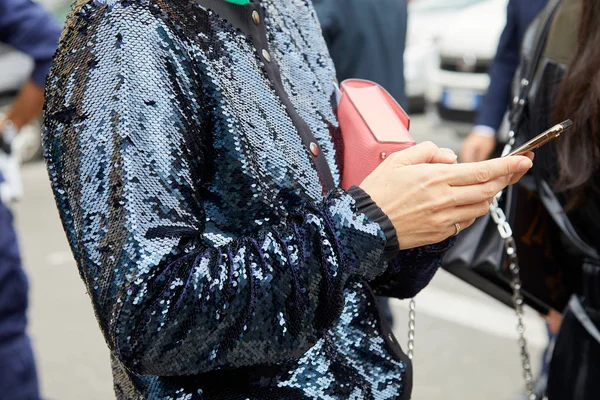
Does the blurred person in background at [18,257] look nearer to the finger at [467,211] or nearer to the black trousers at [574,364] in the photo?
the black trousers at [574,364]

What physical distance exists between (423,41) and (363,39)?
576 cm

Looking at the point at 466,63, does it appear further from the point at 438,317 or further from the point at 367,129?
the point at 367,129

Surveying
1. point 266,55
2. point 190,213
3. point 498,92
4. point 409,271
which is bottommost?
point 498,92

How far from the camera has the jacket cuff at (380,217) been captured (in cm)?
103

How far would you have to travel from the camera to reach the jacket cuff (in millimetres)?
1026

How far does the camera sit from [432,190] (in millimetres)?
1033

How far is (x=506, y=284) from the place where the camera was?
1777 millimetres

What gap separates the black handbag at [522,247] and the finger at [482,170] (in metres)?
0.66

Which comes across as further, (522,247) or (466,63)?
(466,63)

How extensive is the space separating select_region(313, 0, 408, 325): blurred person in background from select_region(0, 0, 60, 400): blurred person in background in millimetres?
990

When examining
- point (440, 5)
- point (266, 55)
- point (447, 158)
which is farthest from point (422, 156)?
point (440, 5)

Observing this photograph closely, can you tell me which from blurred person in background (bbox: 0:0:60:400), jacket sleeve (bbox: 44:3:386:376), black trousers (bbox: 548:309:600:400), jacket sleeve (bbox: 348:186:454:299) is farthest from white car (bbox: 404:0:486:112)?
jacket sleeve (bbox: 44:3:386:376)

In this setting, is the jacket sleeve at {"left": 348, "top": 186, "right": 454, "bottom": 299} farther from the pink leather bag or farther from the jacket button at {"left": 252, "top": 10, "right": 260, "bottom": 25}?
the jacket button at {"left": 252, "top": 10, "right": 260, "bottom": 25}

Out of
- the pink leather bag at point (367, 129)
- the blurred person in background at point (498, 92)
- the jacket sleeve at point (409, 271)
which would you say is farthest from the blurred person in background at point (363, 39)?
the pink leather bag at point (367, 129)
